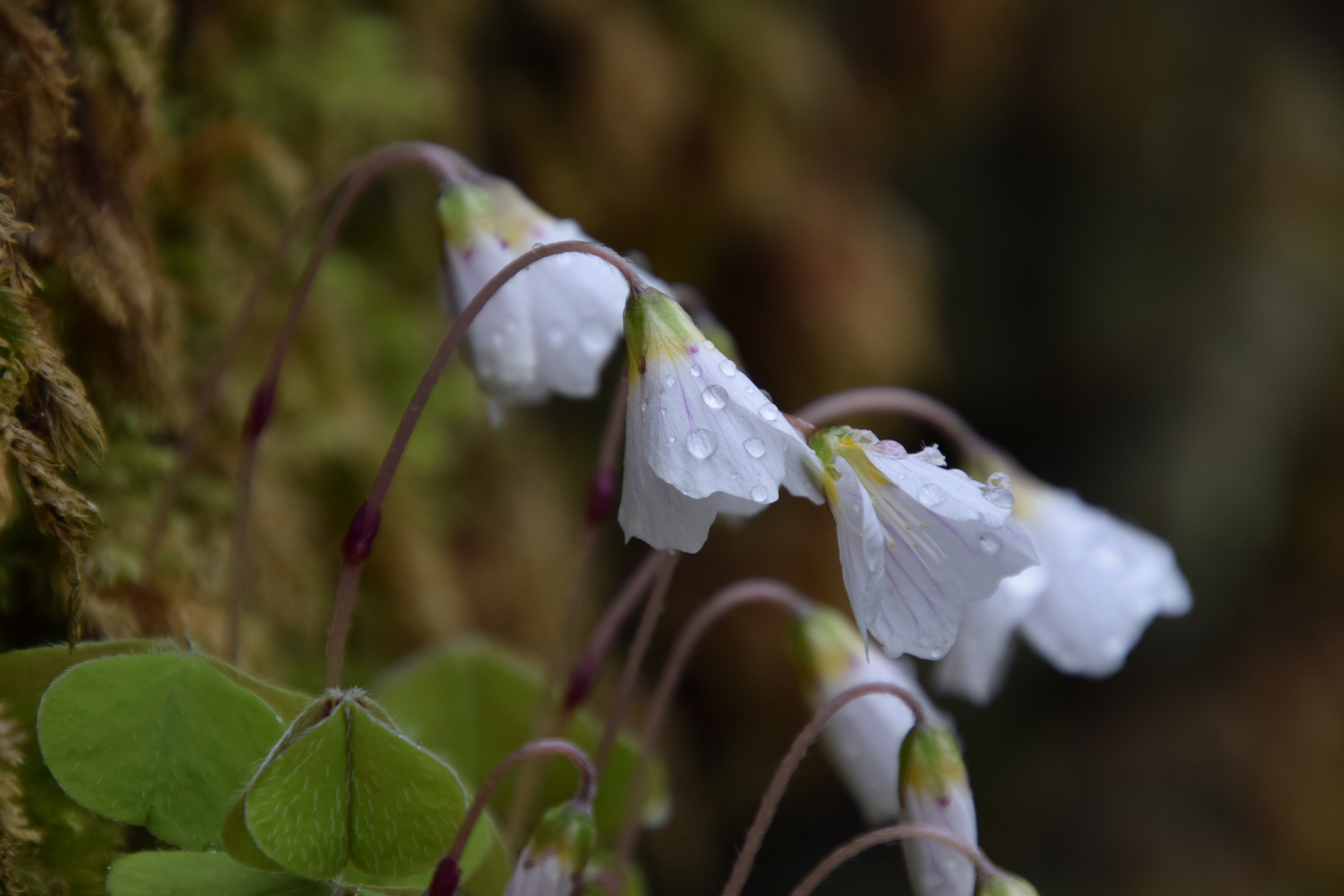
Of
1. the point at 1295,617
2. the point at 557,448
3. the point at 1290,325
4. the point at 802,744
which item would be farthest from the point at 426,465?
the point at 1295,617

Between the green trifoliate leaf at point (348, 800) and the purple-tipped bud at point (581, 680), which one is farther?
the purple-tipped bud at point (581, 680)

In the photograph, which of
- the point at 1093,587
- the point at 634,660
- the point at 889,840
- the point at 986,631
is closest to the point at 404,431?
the point at 634,660

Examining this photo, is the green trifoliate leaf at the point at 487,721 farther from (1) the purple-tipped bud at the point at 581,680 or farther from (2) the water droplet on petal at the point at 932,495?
(2) the water droplet on petal at the point at 932,495

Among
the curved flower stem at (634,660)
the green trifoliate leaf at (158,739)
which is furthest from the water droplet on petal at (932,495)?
the green trifoliate leaf at (158,739)

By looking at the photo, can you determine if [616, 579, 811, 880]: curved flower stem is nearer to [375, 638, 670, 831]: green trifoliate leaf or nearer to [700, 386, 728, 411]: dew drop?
[375, 638, 670, 831]: green trifoliate leaf

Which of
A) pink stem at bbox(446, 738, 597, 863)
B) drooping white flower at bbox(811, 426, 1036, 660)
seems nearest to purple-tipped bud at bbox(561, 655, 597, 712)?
pink stem at bbox(446, 738, 597, 863)

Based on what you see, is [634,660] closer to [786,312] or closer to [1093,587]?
[1093,587]
